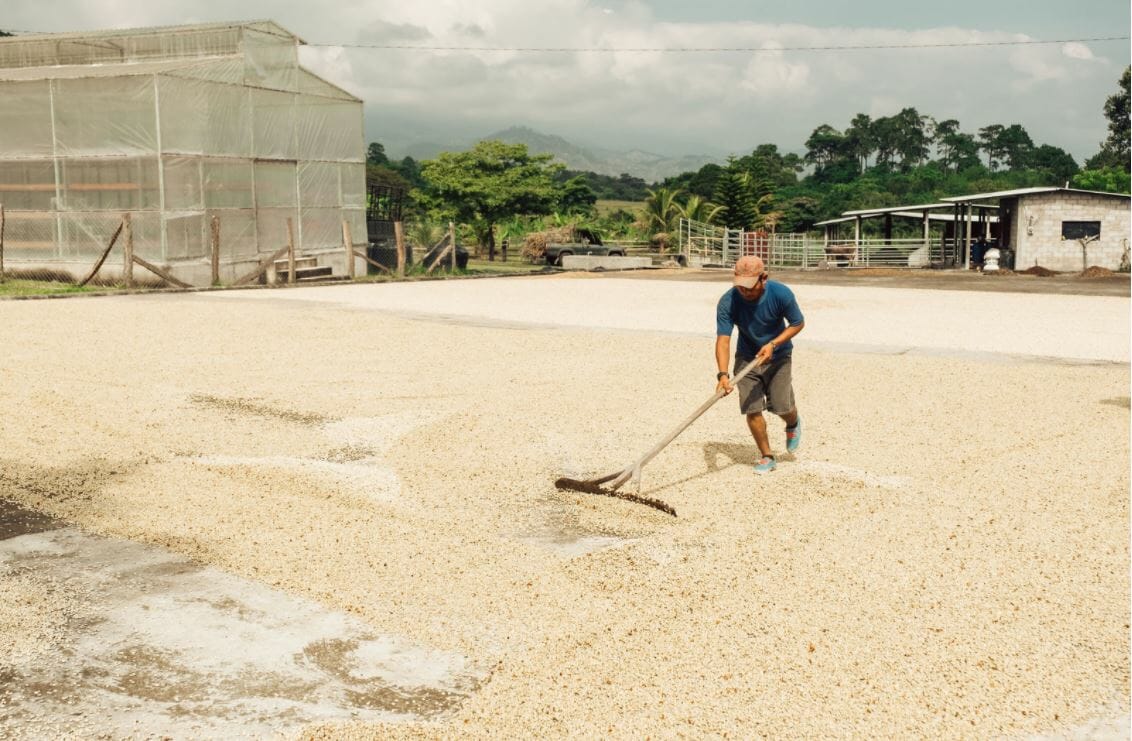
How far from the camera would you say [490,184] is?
44.6m

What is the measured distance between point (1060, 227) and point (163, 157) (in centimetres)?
2950

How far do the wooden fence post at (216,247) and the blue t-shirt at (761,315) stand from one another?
19198 mm

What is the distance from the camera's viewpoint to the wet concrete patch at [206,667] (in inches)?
143

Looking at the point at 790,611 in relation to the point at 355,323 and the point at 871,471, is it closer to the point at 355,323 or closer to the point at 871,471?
the point at 871,471

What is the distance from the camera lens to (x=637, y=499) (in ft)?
20.8

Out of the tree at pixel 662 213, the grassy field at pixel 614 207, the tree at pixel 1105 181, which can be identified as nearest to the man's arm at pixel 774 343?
the tree at pixel 662 213

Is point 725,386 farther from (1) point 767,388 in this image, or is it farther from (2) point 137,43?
(2) point 137,43

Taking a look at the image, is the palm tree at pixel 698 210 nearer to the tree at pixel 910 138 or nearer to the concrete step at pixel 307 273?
the concrete step at pixel 307 273

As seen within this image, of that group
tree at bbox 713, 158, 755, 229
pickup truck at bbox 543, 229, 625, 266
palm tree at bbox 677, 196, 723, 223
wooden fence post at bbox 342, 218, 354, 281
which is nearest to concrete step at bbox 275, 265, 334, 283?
wooden fence post at bbox 342, 218, 354, 281

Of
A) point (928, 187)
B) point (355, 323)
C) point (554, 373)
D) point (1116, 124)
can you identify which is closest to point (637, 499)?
point (554, 373)

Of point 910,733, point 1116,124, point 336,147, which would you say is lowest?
point 910,733

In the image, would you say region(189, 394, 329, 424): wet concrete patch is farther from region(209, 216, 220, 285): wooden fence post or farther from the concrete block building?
the concrete block building

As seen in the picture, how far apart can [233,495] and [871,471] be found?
4.11m

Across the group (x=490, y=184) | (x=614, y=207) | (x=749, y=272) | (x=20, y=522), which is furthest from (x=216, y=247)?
(x=614, y=207)
